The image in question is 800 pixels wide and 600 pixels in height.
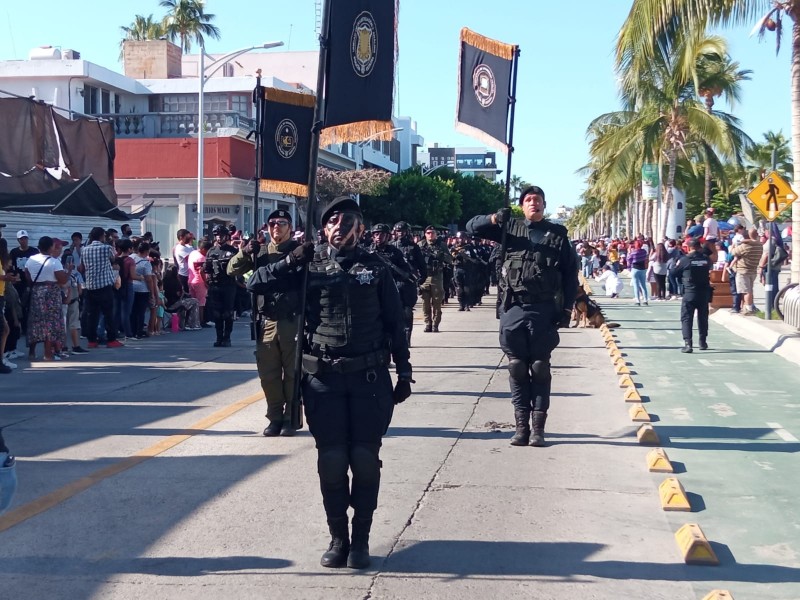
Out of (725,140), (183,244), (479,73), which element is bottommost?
(183,244)

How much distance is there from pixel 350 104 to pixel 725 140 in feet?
107

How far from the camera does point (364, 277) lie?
530 cm

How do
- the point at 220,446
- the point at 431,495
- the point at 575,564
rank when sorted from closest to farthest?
the point at 575,564 → the point at 431,495 → the point at 220,446

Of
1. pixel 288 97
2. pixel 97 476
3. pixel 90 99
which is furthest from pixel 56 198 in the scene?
pixel 90 99

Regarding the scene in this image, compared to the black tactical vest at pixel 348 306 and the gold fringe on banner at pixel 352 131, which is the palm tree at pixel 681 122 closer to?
the gold fringe on banner at pixel 352 131

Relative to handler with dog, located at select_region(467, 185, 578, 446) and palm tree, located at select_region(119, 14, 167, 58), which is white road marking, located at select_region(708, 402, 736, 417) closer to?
handler with dog, located at select_region(467, 185, 578, 446)

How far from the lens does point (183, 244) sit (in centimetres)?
1958

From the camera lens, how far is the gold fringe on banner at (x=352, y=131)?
251 inches

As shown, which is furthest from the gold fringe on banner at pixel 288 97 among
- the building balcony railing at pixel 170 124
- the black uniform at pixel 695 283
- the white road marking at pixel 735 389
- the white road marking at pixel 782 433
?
the building balcony railing at pixel 170 124

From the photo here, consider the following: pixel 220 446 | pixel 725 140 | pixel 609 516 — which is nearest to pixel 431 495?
pixel 609 516

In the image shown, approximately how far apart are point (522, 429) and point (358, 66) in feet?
11.8

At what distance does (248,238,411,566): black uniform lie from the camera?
521cm

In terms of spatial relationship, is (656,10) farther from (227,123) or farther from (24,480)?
(227,123)

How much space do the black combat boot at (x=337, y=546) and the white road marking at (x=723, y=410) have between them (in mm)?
6018
